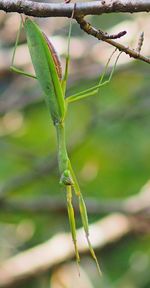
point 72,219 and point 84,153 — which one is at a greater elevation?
point 72,219

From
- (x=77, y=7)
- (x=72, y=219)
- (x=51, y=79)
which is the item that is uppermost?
(x=77, y=7)

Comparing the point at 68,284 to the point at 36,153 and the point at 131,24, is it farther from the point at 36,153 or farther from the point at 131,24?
the point at 131,24

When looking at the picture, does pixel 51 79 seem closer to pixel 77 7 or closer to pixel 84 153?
pixel 77 7

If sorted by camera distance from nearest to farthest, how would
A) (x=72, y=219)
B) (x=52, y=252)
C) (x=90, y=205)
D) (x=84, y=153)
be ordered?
(x=72, y=219) < (x=90, y=205) < (x=52, y=252) < (x=84, y=153)

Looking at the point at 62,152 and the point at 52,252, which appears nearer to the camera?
the point at 62,152

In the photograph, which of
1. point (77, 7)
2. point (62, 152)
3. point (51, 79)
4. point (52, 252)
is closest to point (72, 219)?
point (62, 152)

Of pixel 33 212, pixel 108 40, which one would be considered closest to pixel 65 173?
pixel 108 40
